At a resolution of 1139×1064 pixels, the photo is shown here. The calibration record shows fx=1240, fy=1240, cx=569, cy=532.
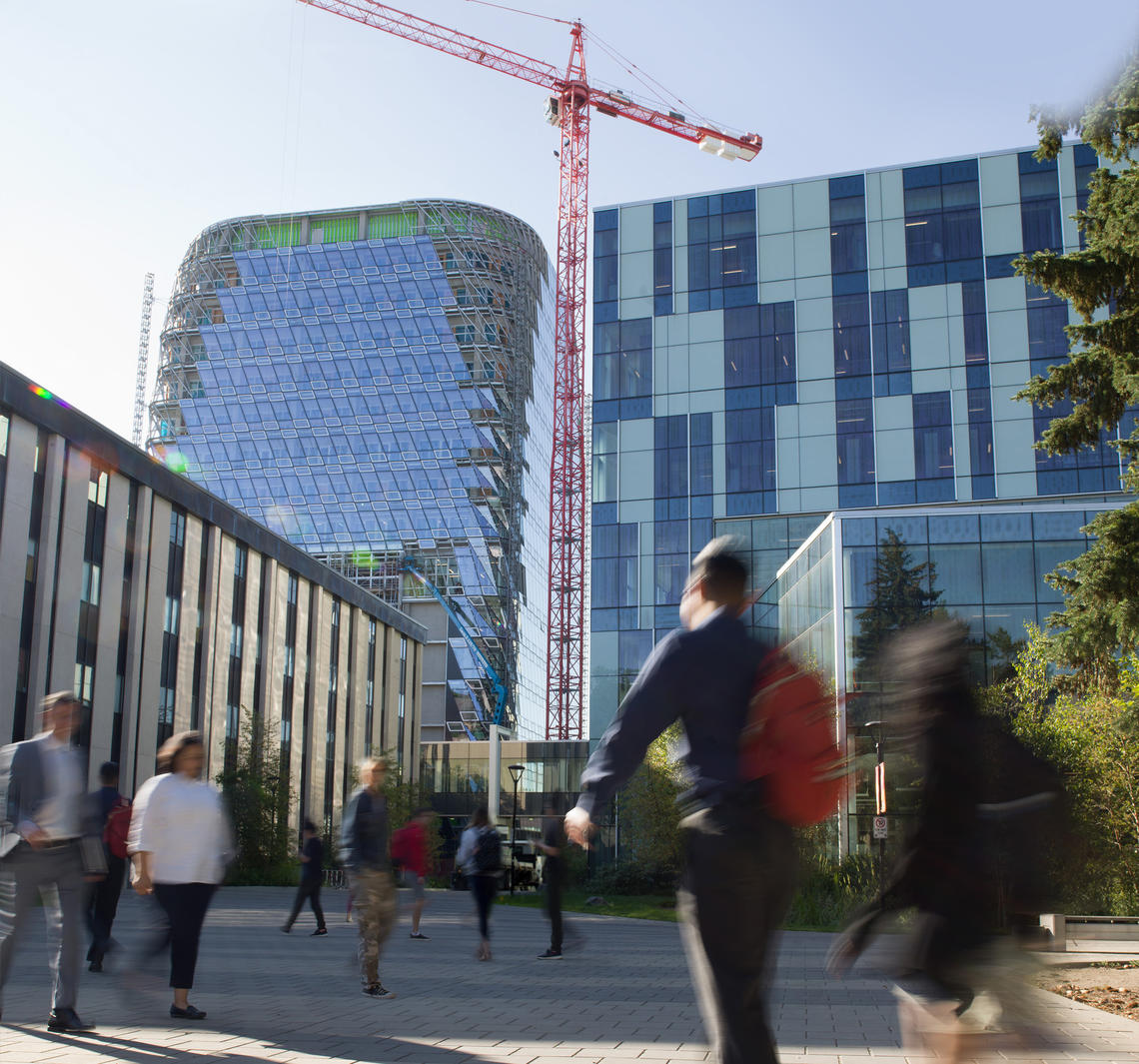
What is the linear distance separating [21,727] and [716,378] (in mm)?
34890

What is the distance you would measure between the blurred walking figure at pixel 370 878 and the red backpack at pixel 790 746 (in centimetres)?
611

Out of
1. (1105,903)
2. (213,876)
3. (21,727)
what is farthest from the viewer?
(21,727)

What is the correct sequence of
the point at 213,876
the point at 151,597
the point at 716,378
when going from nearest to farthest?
the point at 213,876, the point at 151,597, the point at 716,378

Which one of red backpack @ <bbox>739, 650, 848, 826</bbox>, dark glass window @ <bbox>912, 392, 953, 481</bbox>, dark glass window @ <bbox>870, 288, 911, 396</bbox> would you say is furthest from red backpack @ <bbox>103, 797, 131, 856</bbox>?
dark glass window @ <bbox>870, 288, 911, 396</bbox>

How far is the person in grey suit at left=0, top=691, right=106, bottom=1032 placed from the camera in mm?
6988

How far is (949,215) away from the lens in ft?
189

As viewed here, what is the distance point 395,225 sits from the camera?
422 ft

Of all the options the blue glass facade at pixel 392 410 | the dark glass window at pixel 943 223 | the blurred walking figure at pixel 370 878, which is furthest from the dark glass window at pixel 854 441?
the blue glass facade at pixel 392 410

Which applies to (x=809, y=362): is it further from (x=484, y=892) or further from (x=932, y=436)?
(x=484, y=892)

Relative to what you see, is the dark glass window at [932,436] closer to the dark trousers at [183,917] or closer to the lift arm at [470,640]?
the dark trousers at [183,917]

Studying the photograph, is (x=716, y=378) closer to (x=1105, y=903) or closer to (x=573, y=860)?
(x=573, y=860)

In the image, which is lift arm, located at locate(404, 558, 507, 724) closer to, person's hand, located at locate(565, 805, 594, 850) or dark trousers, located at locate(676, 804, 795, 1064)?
person's hand, located at locate(565, 805, 594, 850)

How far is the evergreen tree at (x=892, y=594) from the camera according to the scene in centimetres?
3581

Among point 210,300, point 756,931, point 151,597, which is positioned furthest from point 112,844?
point 210,300
